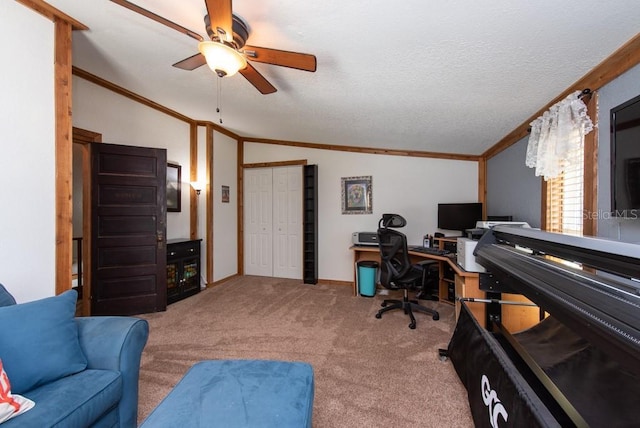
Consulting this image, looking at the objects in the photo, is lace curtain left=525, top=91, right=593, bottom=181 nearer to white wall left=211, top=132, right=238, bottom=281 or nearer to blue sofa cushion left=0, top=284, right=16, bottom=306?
blue sofa cushion left=0, top=284, right=16, bottom=306

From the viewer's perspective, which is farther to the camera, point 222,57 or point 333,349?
point 333,349

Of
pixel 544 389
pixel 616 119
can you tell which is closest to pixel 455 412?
pixel 544 389

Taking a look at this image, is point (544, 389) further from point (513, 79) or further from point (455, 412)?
point (513, 79)

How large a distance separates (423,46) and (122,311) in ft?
12.8

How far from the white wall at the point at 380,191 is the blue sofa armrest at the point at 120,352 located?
3352mm

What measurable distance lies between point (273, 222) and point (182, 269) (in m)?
1.74

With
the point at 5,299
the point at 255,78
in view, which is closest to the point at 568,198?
the point at 255,78

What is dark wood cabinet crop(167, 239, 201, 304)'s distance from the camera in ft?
11.4

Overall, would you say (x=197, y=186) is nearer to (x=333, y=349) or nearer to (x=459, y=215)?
(x=333, y=349)

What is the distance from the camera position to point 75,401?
1.09 m

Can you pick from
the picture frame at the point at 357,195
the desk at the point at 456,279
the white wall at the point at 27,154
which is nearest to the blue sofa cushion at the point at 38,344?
the white wall at the point at 27,154

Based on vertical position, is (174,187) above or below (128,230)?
above

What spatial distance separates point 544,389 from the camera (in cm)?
126

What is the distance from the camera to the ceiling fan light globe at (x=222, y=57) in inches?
59.8
